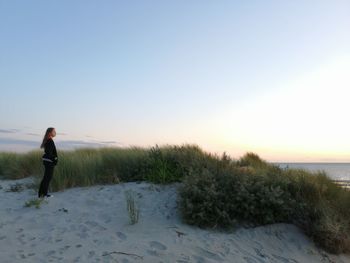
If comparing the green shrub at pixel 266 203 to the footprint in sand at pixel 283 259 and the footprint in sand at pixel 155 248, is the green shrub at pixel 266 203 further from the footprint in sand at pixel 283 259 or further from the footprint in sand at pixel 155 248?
the footprint in sand at pixel 155 248

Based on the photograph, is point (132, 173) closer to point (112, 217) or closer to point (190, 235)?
point (112, 217)

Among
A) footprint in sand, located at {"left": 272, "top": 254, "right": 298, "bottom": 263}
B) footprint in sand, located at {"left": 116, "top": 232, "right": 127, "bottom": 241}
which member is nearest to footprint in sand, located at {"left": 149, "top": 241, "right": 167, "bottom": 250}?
footprint in sand, located at {"left": 116, "top": 232, "right": 127, "bottom": 241}

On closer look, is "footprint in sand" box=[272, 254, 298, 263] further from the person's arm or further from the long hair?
the long hair

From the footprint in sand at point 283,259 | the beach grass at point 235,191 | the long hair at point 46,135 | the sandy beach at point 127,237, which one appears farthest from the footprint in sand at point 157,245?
the long hair at point 46,135

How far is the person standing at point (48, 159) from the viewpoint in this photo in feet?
34.6

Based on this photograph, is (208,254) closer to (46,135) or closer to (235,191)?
(235,191)

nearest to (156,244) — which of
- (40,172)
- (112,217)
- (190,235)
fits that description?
(190,235)

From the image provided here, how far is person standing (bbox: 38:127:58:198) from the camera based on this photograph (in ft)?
34.6

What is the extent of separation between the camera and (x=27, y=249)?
7121mm

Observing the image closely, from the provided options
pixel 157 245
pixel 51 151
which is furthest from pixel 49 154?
pixel 157 245

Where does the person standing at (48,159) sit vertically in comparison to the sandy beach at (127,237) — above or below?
above

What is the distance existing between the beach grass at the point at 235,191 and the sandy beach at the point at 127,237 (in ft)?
0.94

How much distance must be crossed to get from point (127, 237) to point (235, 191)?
2645 mm

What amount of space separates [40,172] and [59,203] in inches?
137
